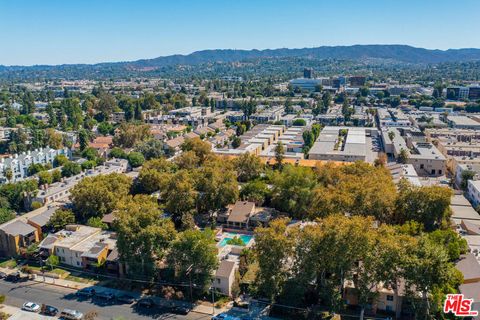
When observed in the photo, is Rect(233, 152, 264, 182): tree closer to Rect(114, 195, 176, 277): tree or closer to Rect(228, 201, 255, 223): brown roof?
Rect(228, 201, 255, 223): brown roof

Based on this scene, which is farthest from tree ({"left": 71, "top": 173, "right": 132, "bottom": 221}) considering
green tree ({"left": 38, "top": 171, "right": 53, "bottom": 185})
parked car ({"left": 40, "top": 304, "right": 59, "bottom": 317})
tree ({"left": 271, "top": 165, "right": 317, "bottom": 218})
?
tree ({"left": 271, "top": 165, "right": 317, "bottom": 218})

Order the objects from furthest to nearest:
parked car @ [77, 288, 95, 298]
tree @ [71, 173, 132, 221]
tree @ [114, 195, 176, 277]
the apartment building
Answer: the apartment building → tree @ [71, 173, 132, 221] → parked car @ [77, 288, 95, 298] → tree @ [114, 195, 176, 277]

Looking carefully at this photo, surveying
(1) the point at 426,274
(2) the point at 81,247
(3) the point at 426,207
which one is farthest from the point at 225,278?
(3) the point at 426,207

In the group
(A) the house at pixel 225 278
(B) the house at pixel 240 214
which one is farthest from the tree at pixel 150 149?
(A) the house at pixel 225 278

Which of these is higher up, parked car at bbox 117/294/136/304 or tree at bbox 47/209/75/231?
tree at bbox 47/209/75/231

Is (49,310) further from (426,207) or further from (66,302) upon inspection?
(426,207)

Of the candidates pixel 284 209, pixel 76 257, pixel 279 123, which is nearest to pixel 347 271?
pixel 284 209
